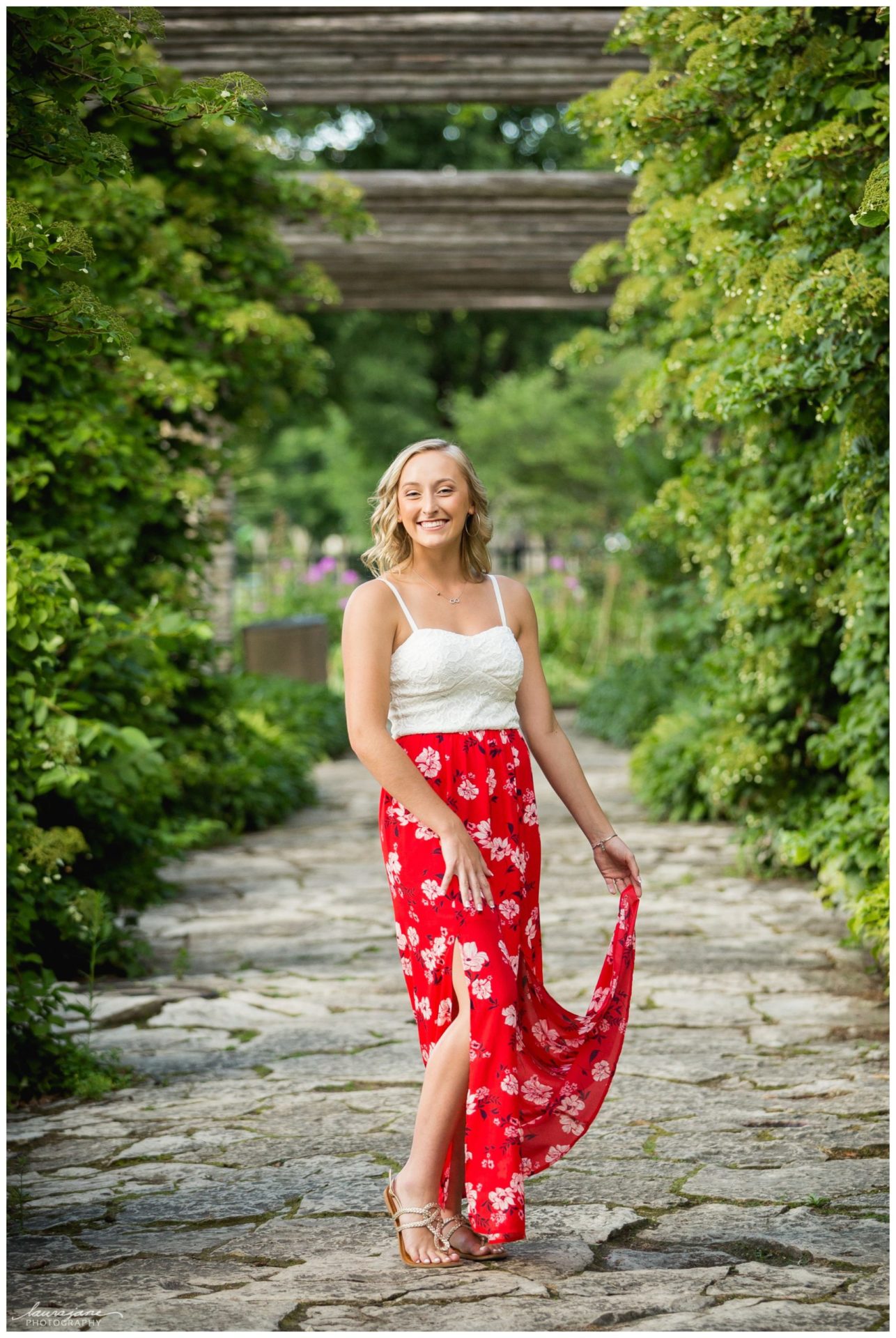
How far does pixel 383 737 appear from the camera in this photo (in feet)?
10.5

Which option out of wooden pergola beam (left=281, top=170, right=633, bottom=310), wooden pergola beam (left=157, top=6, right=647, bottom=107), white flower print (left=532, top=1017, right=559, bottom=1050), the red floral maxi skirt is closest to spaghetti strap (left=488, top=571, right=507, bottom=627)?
the red floral maxi skirt

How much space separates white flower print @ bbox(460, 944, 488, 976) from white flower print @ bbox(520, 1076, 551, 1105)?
15.1 inches

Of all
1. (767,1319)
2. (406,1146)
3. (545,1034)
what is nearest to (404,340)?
(406,1146)

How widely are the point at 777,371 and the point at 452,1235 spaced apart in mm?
2494

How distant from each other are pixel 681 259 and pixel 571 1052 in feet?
12.1

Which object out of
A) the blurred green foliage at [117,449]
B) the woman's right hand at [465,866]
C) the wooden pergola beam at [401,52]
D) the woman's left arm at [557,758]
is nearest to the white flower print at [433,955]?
the woman's right hand at [465,866]

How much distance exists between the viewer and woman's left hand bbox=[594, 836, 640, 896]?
138 inches

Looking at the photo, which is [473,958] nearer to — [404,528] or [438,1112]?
[438,1112]

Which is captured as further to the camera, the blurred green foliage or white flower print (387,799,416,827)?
white flower print (387,799,416,827)

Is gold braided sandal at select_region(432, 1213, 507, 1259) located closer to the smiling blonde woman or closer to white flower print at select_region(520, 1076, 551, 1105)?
the smiling blonde woman

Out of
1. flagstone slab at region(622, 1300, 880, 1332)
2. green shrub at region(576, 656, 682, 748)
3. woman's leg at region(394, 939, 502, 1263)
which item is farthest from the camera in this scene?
green shrub at region(576, 656, 682, 748)

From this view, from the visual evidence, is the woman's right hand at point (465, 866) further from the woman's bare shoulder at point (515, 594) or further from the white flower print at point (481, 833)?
the woman's bare shoulder at point (515, 594)

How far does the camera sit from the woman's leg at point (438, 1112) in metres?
3.20

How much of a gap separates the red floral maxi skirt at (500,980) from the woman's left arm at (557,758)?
0.25 ft
